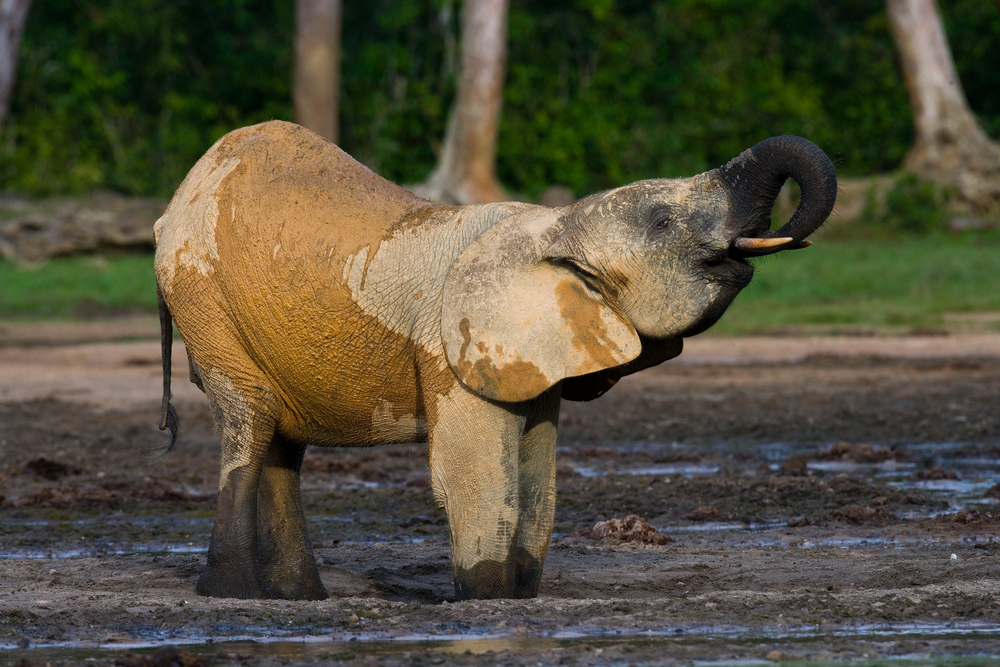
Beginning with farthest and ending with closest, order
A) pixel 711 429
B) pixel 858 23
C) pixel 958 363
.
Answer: pixel 858 23 < pixel 958 363 < pixel 711 429

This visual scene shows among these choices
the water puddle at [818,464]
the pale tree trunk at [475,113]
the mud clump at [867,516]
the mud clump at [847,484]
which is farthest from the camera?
the pale tree trunk at [475,113]

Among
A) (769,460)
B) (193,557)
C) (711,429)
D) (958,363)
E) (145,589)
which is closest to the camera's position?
(145,589)

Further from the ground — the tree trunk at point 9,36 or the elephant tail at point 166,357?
the tree trunk at point 9,36

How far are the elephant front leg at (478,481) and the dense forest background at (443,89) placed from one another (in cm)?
1849

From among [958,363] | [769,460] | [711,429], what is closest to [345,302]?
[769,460]

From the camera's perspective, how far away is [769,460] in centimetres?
933

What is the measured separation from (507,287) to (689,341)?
1073cm

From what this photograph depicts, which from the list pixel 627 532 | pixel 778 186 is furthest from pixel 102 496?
pixel 778 186

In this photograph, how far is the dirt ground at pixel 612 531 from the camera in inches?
193

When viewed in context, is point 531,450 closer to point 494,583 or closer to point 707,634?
point 494,583

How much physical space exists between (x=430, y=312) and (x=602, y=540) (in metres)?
2.09

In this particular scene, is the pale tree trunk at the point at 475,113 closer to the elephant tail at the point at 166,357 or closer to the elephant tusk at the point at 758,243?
the elephant tail at the point at 166,357

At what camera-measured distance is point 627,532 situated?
22.6 ft

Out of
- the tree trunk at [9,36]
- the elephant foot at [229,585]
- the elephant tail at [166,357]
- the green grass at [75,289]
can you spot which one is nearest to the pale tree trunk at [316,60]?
the green grass at [75,289]
